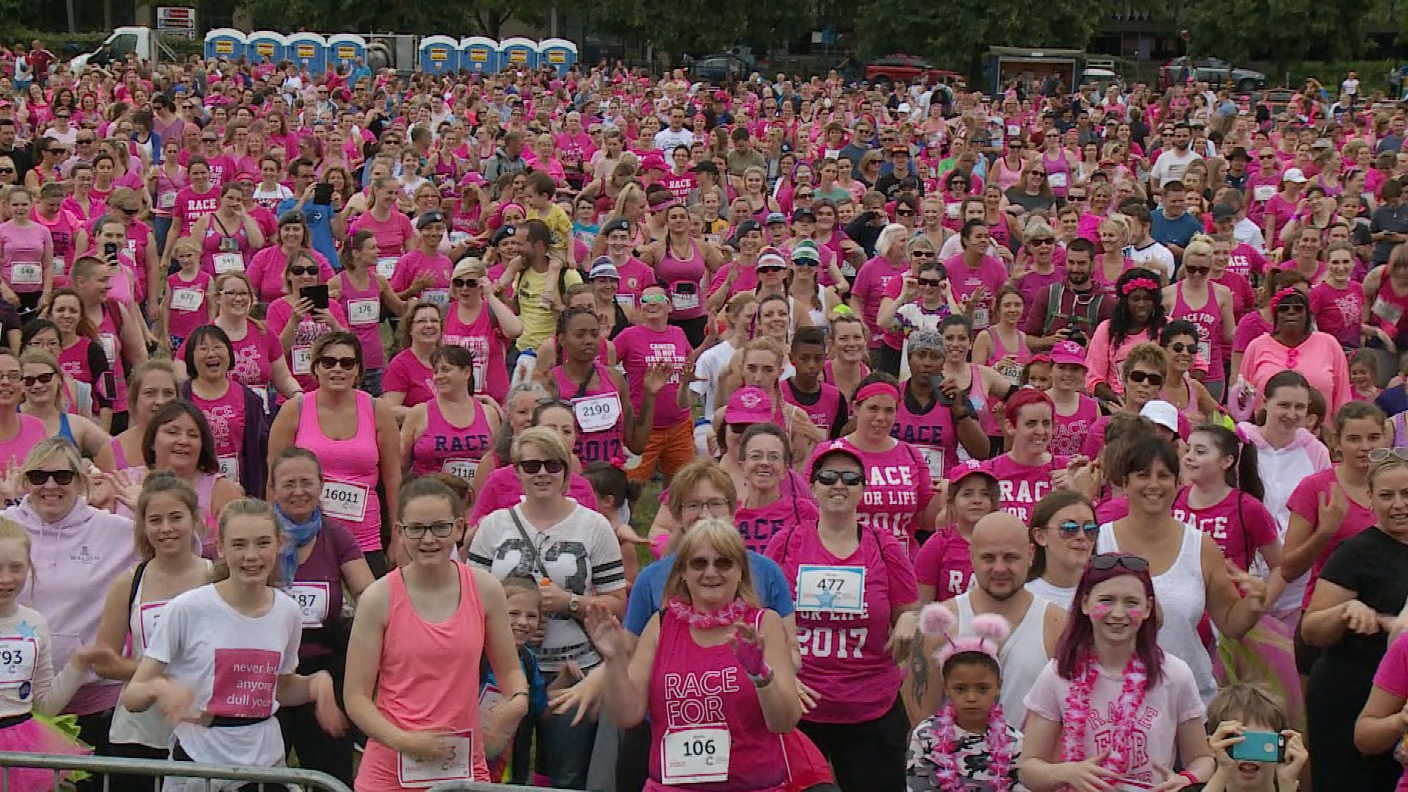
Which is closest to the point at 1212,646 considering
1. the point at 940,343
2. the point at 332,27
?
the point at 940,343

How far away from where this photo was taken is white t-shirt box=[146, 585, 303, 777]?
531 cm

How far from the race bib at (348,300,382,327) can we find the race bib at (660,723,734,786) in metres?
6.01

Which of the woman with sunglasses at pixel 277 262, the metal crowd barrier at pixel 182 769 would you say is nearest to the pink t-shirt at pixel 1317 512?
the metal crowd barrier at pixel 182 769

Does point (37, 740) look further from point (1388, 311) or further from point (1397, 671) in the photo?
point (1388, 311)

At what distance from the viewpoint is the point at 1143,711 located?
498 cm

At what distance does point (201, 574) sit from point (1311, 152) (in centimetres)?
1454

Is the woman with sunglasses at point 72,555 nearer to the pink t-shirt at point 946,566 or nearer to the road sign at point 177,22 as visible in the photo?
the pink t-shirt at point 946,566

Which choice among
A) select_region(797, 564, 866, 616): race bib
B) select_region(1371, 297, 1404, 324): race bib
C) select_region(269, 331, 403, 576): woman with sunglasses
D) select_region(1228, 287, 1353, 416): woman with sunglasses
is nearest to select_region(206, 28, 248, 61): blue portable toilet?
select_region(1371, 297, 1404, 324): race bib

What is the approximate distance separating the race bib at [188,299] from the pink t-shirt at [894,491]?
206 inches

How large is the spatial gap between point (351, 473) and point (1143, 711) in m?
3.71

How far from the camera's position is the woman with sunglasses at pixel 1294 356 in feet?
29.2

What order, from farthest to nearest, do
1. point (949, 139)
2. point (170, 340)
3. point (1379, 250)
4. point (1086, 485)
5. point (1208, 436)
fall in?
point (949, 139), point (1379, 250), point (170, 340), point (1086, 485), point (1208, 436)

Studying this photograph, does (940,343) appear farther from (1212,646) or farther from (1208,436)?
(1212,646)

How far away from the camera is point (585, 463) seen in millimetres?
8398
